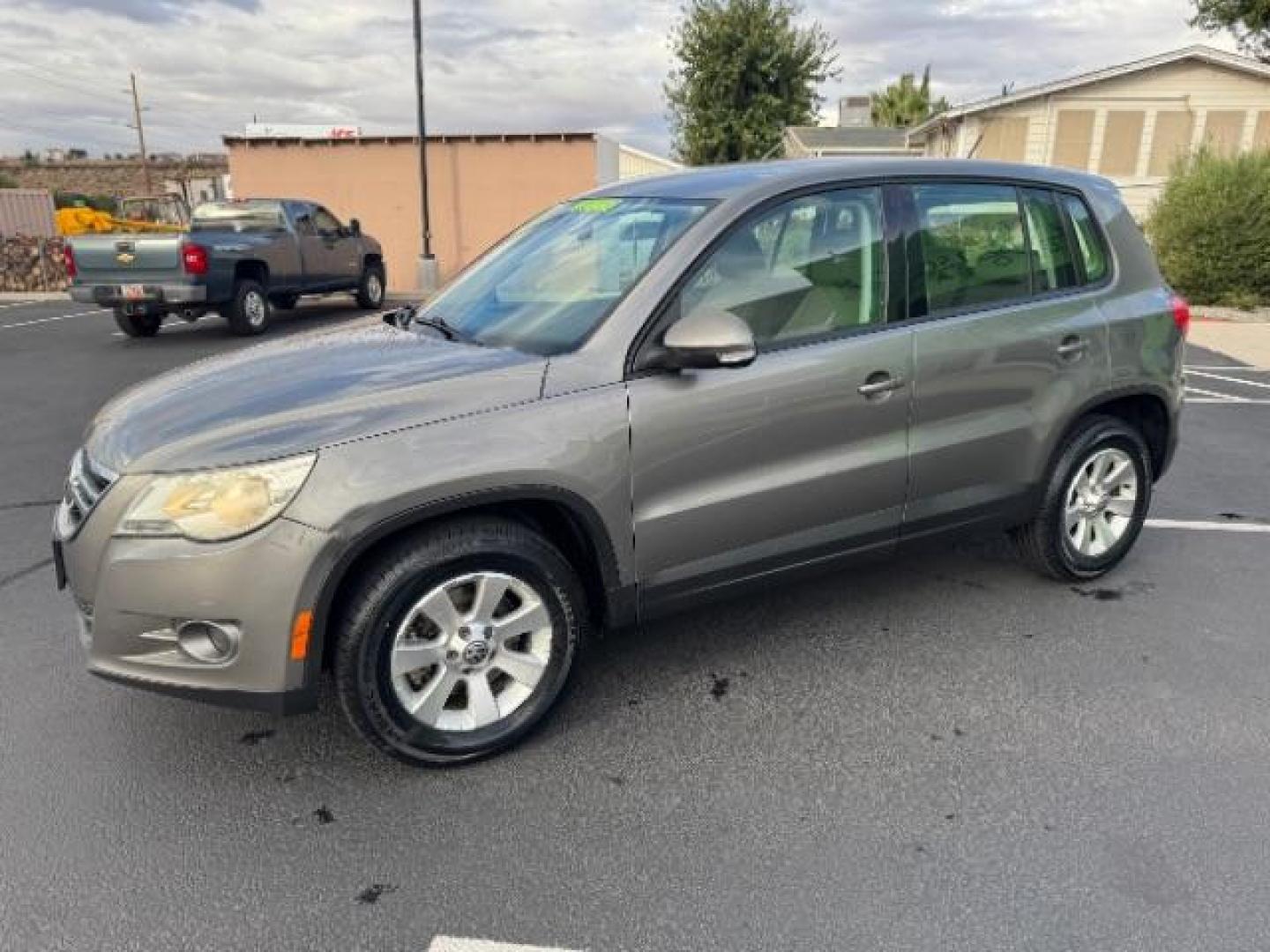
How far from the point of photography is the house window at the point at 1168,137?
2114cm

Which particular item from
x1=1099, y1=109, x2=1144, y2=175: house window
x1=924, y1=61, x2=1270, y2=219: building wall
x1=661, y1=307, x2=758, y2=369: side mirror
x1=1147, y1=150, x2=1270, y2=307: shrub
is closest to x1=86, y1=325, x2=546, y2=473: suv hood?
x1=661, y1=307, x2=758, y2=369: side mirror

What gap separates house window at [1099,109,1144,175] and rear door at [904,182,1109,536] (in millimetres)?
20957

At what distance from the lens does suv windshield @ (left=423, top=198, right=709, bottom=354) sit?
9.71ft

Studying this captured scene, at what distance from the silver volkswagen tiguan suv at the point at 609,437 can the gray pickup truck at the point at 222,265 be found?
8849 millimetres

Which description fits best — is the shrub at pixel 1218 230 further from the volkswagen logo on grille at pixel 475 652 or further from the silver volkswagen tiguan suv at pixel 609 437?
the volkswagen logo on grille at pixel 475 652

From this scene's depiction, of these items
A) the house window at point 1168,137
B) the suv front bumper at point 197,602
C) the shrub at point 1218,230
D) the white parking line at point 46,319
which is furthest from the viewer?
the house window at point 1168,137

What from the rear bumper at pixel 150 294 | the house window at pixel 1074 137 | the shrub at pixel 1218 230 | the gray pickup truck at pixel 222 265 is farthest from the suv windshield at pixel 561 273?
the house window at pixel 1074 137

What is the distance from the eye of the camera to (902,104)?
50.4 meters

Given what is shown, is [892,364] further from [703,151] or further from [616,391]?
[703,151]

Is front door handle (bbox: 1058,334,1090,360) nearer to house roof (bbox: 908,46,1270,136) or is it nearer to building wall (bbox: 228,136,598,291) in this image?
building wall (bbox: 228,136,598,291)

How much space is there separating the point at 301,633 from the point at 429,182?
61.2ft

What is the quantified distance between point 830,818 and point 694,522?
95 cm

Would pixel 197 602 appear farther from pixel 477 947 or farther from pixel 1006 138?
pixel 1006 138

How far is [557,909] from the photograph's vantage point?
220cm
